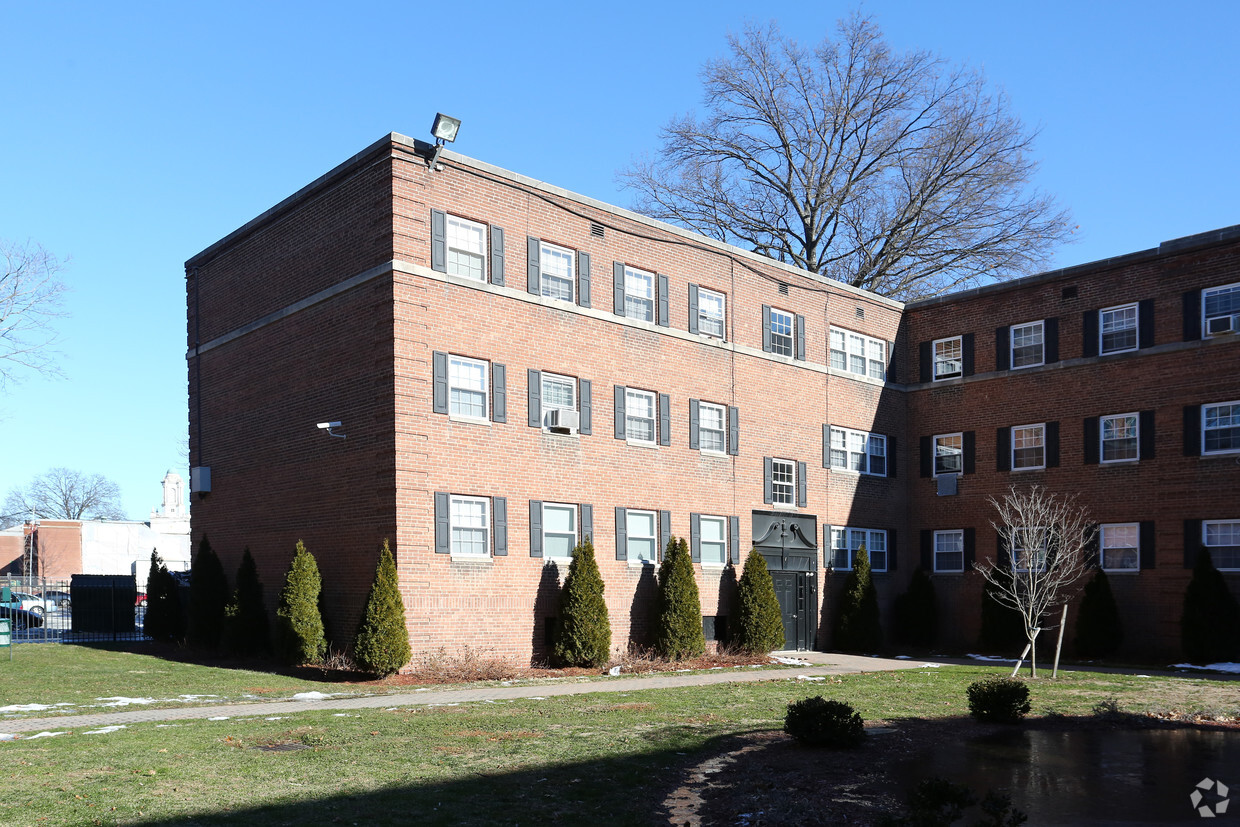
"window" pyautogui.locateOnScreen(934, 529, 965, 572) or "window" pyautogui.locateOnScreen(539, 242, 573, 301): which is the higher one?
"window" pyautogui.locateOnScreen(539, 242, 573, 301)

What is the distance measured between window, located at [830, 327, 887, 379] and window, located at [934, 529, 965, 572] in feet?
16.3

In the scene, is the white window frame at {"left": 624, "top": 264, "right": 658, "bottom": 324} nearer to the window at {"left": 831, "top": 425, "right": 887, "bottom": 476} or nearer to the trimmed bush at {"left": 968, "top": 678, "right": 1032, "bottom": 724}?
the window at {"left": 831, "top": 425, "right": 887, "bottom": 476}

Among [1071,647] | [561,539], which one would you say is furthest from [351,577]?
[1071,647]

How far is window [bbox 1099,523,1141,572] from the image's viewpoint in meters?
26.7

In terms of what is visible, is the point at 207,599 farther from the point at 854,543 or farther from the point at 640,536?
the point at 854,543

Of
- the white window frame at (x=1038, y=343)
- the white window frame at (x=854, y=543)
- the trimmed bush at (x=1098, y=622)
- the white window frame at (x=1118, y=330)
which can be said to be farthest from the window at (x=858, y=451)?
the trimmed bush at (x=1098, y=622)

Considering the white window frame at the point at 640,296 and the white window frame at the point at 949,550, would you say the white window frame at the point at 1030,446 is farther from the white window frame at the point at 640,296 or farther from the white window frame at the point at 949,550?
the white window frame at the point at 640,296

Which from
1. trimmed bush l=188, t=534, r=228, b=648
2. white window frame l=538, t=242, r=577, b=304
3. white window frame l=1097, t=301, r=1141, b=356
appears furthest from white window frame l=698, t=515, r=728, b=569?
trimmed bush l=188, t=534, r=228, b=648

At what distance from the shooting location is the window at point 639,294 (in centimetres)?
2500

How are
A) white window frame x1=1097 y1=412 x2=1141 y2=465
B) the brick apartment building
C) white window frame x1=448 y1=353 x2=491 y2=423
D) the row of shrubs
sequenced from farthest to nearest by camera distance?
white window frame x1=1097 y1=412 x2=1141 y2=465
white window frame x1=448 y1=353 x2=491 y2=423
the brick apartment building
the row of shrubs

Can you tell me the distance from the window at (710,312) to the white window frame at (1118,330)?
9.90 metres

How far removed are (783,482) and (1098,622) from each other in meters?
8.39

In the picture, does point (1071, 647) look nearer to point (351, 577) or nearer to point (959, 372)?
point (959, 372)

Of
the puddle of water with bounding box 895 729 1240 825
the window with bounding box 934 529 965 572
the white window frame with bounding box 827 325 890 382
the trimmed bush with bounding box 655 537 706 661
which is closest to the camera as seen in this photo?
Result: the puddle of water with bounding box 895 729 1240 825
